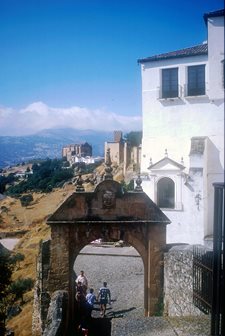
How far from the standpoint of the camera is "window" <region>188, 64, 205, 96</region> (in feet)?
66.9

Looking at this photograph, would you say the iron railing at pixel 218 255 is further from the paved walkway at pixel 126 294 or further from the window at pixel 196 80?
the window at pixel 196 80

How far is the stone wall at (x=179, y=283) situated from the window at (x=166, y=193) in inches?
304

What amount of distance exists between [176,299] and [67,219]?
473 centimetres

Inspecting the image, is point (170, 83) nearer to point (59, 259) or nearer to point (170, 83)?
point (170, 83)

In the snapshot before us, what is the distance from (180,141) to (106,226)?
8776 millimetres

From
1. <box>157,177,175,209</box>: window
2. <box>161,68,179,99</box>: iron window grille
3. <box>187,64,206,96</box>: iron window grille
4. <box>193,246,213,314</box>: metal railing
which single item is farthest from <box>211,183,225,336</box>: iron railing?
A: <box>161,68,179,99</box>: iron window grille

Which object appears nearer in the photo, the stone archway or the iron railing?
the iron railing

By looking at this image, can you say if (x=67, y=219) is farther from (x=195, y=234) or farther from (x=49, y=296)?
(x=195, y=234)

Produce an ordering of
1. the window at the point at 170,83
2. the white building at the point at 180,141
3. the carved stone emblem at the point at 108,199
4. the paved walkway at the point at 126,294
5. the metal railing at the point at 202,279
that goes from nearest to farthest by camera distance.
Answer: the paved walkway at the point at 126,294 → the metal railing at the point at 202,279 → the carved stone emblem at the point at 108,199 → the white building at the point at 180,141 → the window at the point at 170,83

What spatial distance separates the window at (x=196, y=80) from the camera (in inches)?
803

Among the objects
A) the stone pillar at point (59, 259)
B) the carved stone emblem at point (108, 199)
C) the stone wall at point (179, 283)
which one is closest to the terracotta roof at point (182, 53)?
the carved stone emblem at point (108, 199)

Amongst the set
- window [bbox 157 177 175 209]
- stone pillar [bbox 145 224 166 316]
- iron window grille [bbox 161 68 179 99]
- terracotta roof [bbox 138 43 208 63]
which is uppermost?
terracotta roof [bbox 138 43 208 63]

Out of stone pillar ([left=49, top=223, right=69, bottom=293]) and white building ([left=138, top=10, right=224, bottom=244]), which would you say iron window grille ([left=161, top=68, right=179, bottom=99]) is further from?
stone pillar ([left=49, top=223, right=69, bottom=293])

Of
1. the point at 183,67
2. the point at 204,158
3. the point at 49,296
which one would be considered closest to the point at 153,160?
the point at 204,158
